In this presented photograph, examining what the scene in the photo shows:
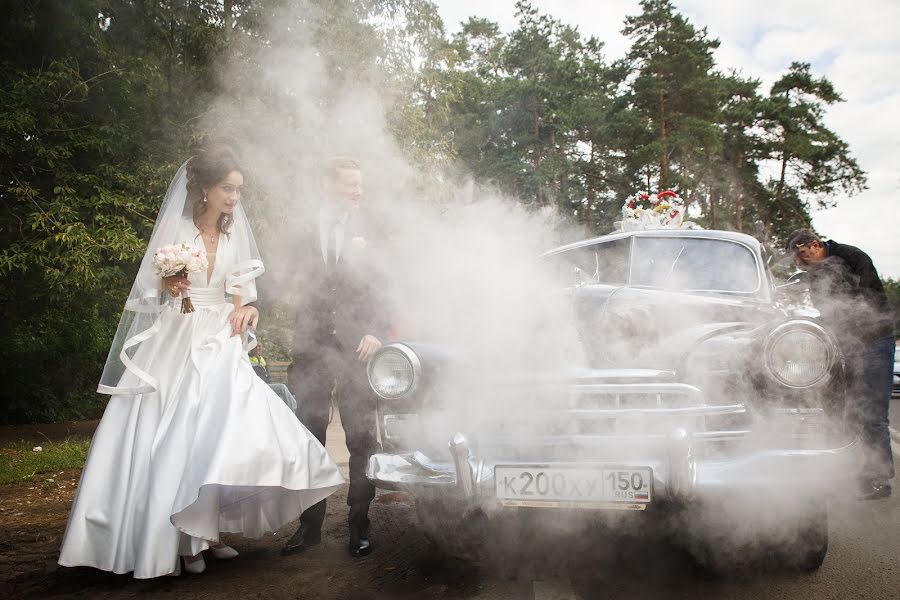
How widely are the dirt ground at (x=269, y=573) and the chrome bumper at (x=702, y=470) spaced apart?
499mm

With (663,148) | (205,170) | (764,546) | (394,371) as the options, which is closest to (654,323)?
(764,546)

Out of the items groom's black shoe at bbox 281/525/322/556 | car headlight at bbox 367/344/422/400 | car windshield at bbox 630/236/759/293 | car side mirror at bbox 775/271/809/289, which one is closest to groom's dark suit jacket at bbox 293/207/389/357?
car headlight at bbox 367/344/422/400

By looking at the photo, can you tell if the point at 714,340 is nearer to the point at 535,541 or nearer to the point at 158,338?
the point at 535,541

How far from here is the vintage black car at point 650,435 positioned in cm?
268

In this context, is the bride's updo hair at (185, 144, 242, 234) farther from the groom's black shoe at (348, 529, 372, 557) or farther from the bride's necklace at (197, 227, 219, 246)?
the groom's black shoe at (348, 529, 372, 557)

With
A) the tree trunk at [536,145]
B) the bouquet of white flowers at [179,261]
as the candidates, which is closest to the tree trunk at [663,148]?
the tree trunk at [536,145]

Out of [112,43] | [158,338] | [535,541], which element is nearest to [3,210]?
[112,43]

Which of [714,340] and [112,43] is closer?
A: [714,340]

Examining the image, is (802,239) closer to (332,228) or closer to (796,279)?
(796,279)

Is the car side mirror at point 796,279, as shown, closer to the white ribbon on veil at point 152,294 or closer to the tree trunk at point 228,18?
the white ribbon on veil at point 152,294

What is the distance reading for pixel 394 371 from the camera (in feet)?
10.6

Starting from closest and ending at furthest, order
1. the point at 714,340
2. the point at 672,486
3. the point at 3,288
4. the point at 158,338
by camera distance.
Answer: the point at 672,486 → the point at 714,340 → the point at 158,338 → the point at 3,288

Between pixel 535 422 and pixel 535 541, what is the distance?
89 cm

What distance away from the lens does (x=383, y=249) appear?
3.85 metres
